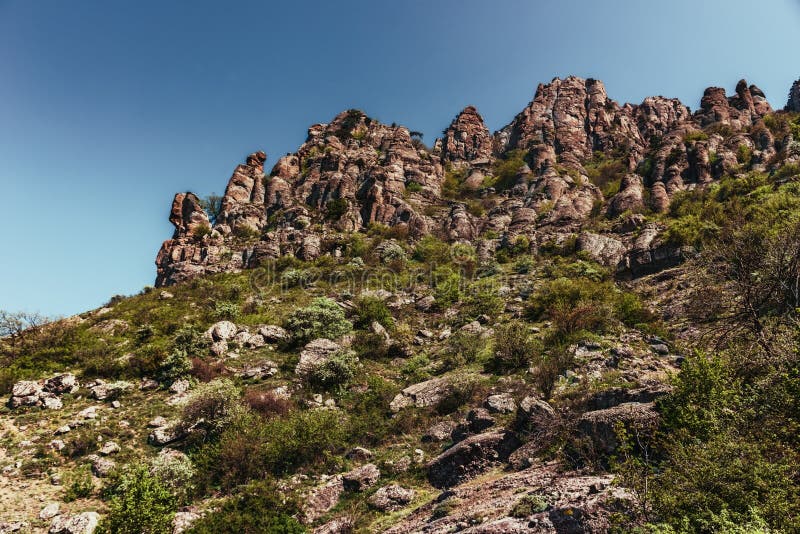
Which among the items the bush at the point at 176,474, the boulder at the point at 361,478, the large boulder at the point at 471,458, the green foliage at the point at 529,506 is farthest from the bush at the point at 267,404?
the green foliage at the point at 529,506

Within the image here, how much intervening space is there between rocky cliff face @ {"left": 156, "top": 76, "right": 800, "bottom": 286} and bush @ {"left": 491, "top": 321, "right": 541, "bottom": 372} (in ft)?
61.5

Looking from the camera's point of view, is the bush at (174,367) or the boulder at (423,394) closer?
the boulder at (423,394)

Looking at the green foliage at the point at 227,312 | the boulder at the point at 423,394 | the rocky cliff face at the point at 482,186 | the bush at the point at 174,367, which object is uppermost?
the rocky cliff face at the point at 482,186

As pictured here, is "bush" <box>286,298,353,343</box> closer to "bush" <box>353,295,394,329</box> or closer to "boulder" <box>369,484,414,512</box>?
"bush" <box>353,295,394,329</box>

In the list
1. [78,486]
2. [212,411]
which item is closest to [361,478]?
[212,411]

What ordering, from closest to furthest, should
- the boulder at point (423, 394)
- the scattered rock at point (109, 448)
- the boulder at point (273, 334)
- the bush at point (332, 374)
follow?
1. the scattered rock at point (109, 448)
2. the boulder at point (423, 394)
3. the bush at point (332, 374)
4. the boulder at point (273, 334)

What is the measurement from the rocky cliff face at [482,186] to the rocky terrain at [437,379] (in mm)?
687

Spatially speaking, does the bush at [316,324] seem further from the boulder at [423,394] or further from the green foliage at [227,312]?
the boulder at [423,394]

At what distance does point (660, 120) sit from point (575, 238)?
6964 cm

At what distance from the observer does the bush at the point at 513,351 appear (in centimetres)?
2038

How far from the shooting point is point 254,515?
1160 centimetres

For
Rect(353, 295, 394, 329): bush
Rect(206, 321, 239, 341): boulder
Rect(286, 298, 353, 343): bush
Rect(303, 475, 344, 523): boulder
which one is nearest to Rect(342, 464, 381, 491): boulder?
Rect(303, 475, 344, 523): boulder

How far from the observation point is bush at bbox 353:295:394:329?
93.7ft

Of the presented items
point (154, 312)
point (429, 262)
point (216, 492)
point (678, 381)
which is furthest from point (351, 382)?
point (429, 262)
